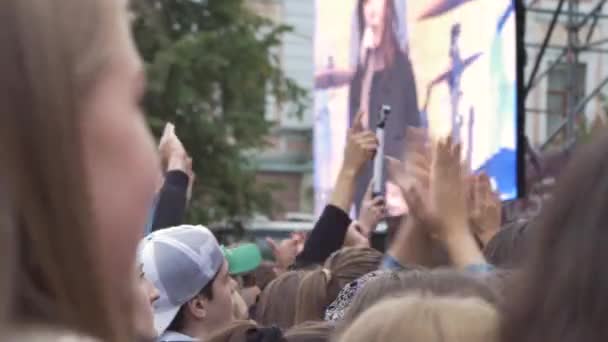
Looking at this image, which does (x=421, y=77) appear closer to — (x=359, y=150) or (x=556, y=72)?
(x=359, y=150)

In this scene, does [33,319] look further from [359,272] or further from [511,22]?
[511,22]

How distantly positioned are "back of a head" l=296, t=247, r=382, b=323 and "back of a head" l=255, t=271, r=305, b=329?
2.3 inches

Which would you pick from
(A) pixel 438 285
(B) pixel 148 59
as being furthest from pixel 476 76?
(B) pixel 148 59

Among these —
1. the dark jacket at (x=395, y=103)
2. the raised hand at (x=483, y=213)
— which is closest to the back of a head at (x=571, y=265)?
the raised hand at (x=483, y=213)

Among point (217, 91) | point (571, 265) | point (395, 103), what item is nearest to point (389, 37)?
point (395, 103)

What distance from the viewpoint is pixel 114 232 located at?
907 mm

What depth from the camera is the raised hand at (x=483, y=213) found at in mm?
2979

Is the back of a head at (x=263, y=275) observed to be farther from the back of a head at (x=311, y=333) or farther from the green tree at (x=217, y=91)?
the green tree at (x=217, y=91)

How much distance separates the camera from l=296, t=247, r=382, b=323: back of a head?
9.23 feet

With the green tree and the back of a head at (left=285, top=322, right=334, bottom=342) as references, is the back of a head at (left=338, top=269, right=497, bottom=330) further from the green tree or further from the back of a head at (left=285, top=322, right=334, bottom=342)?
the green tree

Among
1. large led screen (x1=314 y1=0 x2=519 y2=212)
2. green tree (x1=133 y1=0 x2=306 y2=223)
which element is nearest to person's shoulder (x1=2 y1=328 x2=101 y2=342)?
large led screen (x1=314 y1=0 x2=519 y2=212)

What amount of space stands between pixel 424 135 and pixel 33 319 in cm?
480

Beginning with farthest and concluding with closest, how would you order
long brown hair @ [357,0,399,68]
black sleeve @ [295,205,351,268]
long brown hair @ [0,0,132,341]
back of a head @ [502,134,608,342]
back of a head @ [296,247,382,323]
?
long brown hair @ [357,0,399,68]
black sleeve @ [295,205,351,268]
back of a head @ [296,247,382,323]
back of a head @ [502,134,608,342]
long brown hair @ [0,0,132,341]

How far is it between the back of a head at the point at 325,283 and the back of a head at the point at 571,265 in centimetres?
161
